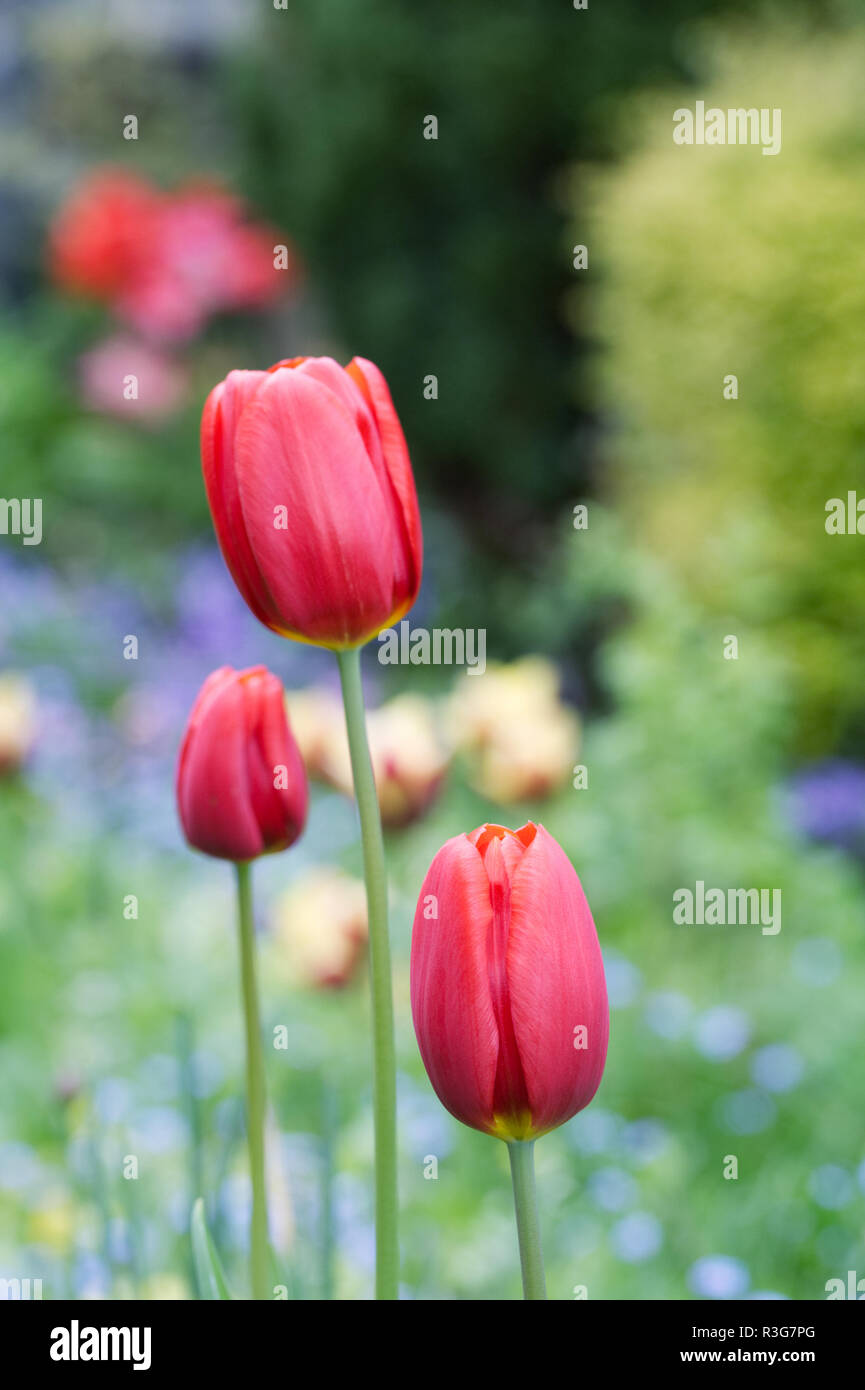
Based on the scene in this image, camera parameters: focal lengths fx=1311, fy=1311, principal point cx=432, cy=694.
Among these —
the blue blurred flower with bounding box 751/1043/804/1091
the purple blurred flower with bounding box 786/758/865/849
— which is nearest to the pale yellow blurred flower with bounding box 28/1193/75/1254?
the blue blurred flower with bounding box 751/1043/804/1091

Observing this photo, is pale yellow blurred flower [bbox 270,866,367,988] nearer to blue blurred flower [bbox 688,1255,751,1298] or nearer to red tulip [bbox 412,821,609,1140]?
blue blurred flower [bbox 688,1255,751,1298]

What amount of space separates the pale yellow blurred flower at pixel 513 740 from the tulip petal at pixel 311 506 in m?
1.51

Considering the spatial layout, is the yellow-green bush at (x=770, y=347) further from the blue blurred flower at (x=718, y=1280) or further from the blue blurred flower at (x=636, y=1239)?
the blue blurred flower at (x=718, y=1280)

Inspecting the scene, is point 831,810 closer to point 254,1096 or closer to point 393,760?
point 393,760

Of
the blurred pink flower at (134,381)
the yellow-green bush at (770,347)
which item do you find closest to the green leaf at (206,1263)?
the yellow-green bush at (770,347)

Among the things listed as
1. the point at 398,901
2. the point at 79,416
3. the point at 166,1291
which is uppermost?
the point at 79,416

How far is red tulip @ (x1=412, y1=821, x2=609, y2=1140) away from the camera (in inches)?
23.1
